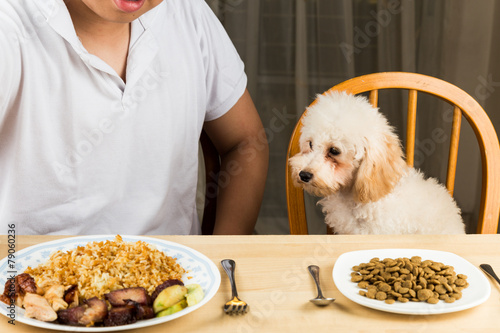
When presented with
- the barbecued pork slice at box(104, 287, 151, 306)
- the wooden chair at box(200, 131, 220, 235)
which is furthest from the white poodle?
the barbecued pork slice at box(104, 287, 151, 306)

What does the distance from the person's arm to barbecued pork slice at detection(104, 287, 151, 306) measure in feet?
2.09

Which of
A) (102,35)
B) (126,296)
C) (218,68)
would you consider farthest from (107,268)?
(218,68)

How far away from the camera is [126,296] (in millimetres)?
673

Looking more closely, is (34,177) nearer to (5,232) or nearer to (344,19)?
(5,232)

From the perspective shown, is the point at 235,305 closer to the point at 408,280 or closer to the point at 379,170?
the point at 408,280

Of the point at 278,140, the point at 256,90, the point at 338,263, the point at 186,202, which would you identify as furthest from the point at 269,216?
the point at 338,263

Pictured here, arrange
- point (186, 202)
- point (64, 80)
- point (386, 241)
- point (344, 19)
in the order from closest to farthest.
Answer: point (386, 241) → point (64, 80) → point (186, 202) → point (344, 19)

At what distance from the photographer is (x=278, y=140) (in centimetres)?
262

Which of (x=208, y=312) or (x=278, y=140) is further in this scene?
(x=278, y=140)

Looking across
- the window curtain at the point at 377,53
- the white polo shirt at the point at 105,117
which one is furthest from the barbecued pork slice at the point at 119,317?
the window curtain at the point at 377,53

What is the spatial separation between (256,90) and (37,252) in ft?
6.07

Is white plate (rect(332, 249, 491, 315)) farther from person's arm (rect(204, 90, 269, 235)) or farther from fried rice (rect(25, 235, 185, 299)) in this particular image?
person's arm (rect(204, 90, 269, 235))

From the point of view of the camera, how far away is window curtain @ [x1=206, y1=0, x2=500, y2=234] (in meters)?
2.37

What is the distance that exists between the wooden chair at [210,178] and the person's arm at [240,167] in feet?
0.08
